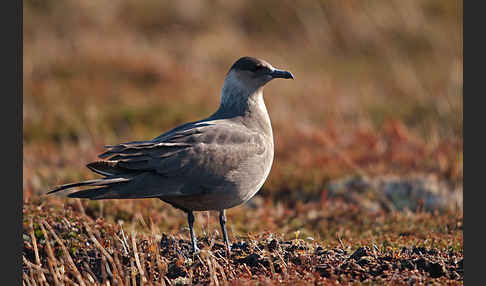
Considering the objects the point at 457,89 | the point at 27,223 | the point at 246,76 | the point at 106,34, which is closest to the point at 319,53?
the point at 457,89

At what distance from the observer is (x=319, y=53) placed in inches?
556

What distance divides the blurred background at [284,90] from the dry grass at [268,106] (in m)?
0.03

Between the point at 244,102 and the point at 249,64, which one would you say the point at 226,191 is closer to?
the point at 244,102

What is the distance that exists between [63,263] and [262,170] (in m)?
1.58

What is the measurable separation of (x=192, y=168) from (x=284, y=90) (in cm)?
752

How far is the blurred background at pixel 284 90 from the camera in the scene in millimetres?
6902

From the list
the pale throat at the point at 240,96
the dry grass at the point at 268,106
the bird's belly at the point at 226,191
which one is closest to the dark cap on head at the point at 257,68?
the pale throat at the point at 240,96

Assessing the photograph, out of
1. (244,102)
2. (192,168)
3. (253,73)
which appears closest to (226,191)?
(192,168)

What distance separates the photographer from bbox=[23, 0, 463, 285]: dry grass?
4.66m

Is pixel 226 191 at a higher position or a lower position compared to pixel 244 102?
lower

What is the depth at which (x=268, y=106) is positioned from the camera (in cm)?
1067

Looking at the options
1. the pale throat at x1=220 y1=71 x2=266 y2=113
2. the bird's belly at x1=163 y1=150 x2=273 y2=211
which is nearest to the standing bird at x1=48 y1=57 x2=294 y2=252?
the bird's belly at x1=163 y1=150 x2=273 y2=211

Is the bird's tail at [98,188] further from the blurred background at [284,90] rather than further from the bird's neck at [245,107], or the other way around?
the blurred background at [284,90]

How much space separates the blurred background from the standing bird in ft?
4.87
